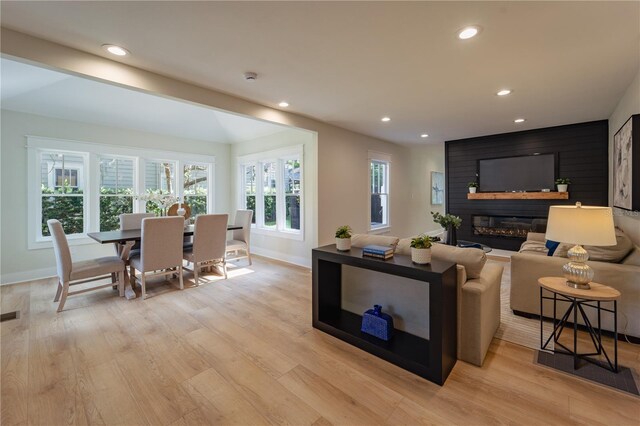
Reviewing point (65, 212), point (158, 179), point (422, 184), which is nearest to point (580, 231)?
point (422, 184)

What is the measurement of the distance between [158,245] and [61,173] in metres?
2.64

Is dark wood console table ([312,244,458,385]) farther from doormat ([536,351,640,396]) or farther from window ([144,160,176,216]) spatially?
window ([144,160,176,216])

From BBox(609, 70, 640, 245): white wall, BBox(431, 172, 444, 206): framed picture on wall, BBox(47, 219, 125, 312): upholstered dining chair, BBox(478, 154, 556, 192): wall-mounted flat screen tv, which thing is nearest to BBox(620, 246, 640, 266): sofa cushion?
BBox(609, 70, 640, 245): white wall

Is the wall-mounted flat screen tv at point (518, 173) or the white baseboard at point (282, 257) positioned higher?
the wall-mounted flat screen tv at point (518, 173)

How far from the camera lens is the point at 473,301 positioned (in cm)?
213

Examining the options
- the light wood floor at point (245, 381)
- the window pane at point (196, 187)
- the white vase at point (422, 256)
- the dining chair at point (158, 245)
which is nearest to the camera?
the light wood floor at point (245, 381)

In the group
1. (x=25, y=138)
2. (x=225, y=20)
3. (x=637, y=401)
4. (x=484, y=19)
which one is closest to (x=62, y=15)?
(x=225, y=20)

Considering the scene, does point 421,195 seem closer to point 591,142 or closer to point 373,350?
point 591,142

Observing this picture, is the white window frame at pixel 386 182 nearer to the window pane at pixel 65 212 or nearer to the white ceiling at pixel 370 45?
the white ceiling at pixel 370 45

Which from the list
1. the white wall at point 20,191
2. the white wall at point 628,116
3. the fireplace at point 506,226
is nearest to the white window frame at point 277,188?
the white wall at point 20,191

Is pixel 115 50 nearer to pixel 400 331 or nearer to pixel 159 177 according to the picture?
pixel 400 331

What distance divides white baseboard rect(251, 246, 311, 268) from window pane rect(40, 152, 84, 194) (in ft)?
10.9

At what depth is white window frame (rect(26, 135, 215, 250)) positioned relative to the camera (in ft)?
14.0

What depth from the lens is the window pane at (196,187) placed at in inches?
246
